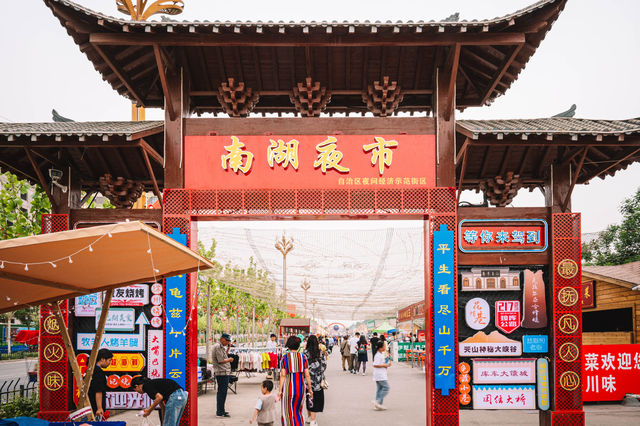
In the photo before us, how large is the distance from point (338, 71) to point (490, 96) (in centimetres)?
304

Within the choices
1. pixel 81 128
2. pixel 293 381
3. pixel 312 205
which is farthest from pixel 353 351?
pixel 81 128

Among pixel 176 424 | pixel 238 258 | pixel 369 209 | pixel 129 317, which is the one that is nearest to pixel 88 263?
pixel 176 424

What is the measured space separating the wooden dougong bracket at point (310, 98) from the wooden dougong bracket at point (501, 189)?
12.4ft

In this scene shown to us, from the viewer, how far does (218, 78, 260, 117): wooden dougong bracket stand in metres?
10.6

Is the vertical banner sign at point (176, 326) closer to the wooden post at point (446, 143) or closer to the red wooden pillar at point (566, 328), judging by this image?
the wooden post at point (446, 143)

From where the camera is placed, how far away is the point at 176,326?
388 inches

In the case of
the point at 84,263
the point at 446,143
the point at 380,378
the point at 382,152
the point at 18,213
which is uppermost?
the point at 446,143

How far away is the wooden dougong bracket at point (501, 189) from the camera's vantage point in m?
11.7

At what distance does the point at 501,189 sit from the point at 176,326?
6818mm

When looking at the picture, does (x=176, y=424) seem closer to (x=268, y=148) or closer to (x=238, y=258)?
(x=268, y=148)

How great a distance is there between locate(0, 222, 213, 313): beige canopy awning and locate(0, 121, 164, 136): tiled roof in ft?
8.82

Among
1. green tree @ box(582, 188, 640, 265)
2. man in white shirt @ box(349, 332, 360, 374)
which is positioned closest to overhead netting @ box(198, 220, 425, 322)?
man in white shirt @ box(349, 332, 360, 374)

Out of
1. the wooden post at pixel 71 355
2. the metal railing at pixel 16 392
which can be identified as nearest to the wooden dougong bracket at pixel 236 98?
the wooden post at pixel 71 355

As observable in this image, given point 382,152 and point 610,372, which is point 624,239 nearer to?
point 610,372
